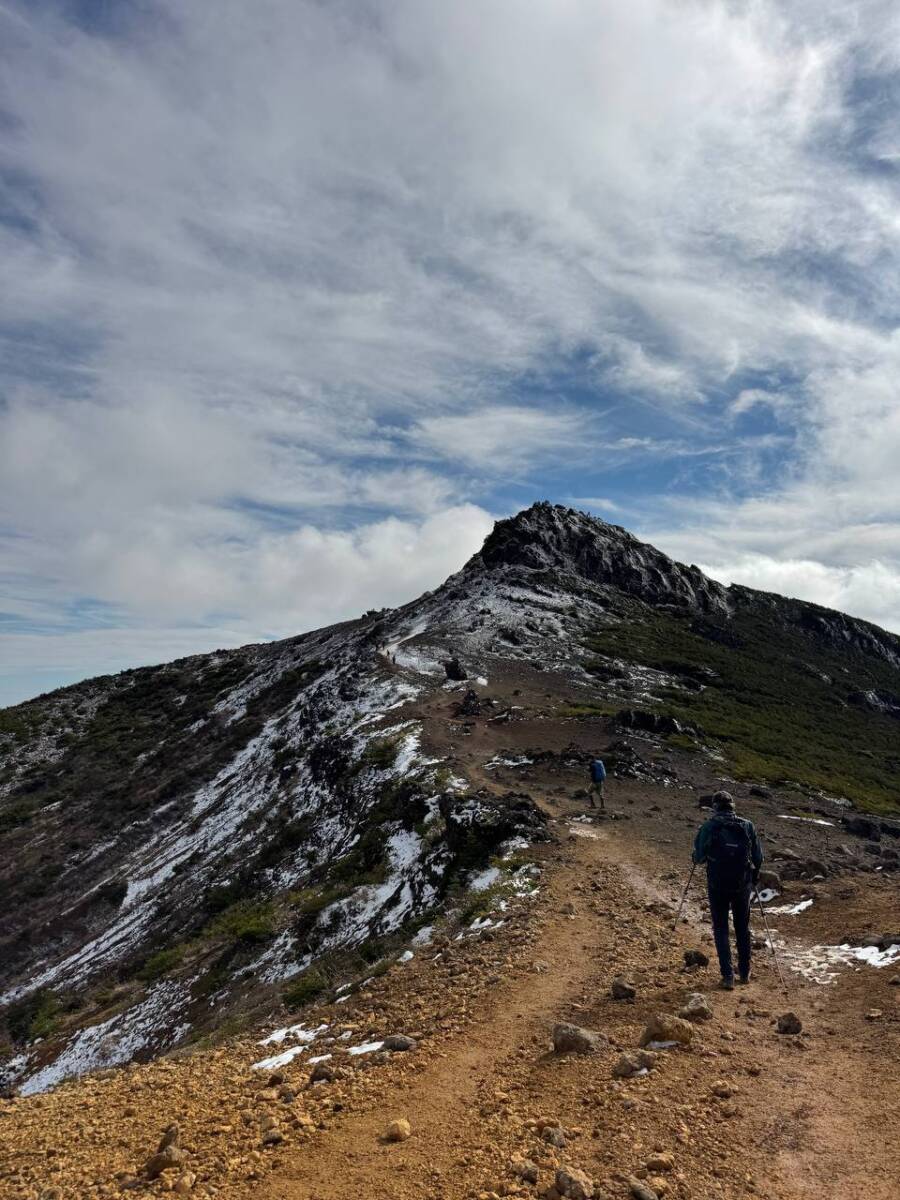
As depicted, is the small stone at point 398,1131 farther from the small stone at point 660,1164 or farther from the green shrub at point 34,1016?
the green shrub at point 34,1016

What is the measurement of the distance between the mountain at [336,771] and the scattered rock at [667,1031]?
7552 millimetres

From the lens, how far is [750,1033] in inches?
309

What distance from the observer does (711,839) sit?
32.6 ft

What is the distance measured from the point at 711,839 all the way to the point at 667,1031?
9.96 feet

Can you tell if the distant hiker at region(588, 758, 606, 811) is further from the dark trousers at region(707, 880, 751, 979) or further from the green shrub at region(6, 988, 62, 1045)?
the green shrub at region(6, 988, 62, 1045)

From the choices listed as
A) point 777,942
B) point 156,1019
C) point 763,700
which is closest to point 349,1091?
point 777,942

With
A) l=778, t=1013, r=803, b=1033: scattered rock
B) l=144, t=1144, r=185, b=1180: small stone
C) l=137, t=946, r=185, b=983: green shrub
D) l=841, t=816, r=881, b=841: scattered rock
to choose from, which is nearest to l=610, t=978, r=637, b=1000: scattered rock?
l=778, t=1013, r=803, b=1033: scattered rock

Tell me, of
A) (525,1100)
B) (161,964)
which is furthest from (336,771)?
(525,1100)

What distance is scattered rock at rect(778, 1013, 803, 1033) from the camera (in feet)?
25.8

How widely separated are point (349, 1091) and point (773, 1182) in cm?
409

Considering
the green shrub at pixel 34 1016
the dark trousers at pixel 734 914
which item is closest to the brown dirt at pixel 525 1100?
the dark trousers at pixel 734 914

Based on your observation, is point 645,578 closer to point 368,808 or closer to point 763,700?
point 763,700

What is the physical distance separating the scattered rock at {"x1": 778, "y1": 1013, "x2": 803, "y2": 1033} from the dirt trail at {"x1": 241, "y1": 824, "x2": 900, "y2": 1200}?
0.46 ft

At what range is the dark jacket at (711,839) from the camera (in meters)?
9.79
